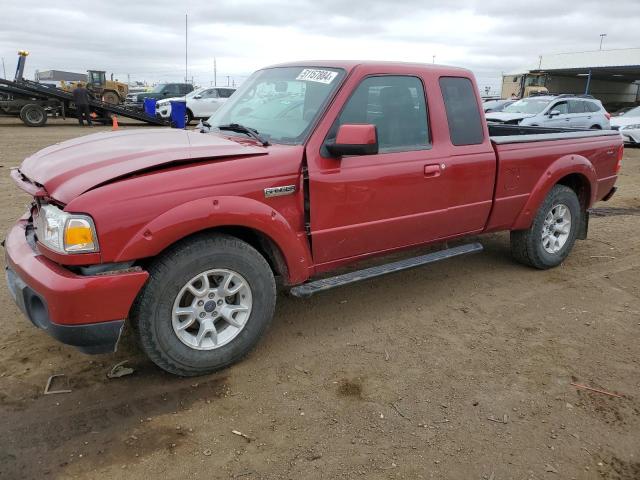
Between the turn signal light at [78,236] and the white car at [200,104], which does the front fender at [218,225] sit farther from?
the white car at [200,104]

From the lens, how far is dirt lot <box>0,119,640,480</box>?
8.11 ft

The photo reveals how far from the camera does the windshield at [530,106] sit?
16375 mm

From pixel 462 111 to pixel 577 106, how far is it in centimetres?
1458

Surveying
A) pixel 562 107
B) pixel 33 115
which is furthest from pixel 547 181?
pixel 33 115

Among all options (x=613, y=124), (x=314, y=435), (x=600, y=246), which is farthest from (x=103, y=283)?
(x=613, y=124)

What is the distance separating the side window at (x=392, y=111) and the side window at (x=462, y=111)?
0.90 feet

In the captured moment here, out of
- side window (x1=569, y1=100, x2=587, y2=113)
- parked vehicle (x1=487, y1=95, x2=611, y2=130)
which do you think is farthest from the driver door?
side window (x1=569, y1=100, x2=587, y2=113)

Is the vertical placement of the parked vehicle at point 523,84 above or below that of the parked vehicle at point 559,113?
above

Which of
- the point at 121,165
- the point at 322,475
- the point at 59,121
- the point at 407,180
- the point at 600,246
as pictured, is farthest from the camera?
the point at 59,121

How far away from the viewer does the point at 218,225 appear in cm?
294

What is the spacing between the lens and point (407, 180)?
12.3ft

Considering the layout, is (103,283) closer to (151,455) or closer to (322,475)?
(151,455)

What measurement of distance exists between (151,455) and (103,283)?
89cm

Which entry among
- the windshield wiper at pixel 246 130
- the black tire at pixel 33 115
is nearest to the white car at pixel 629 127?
the windshield wiper at pixel 246 130
